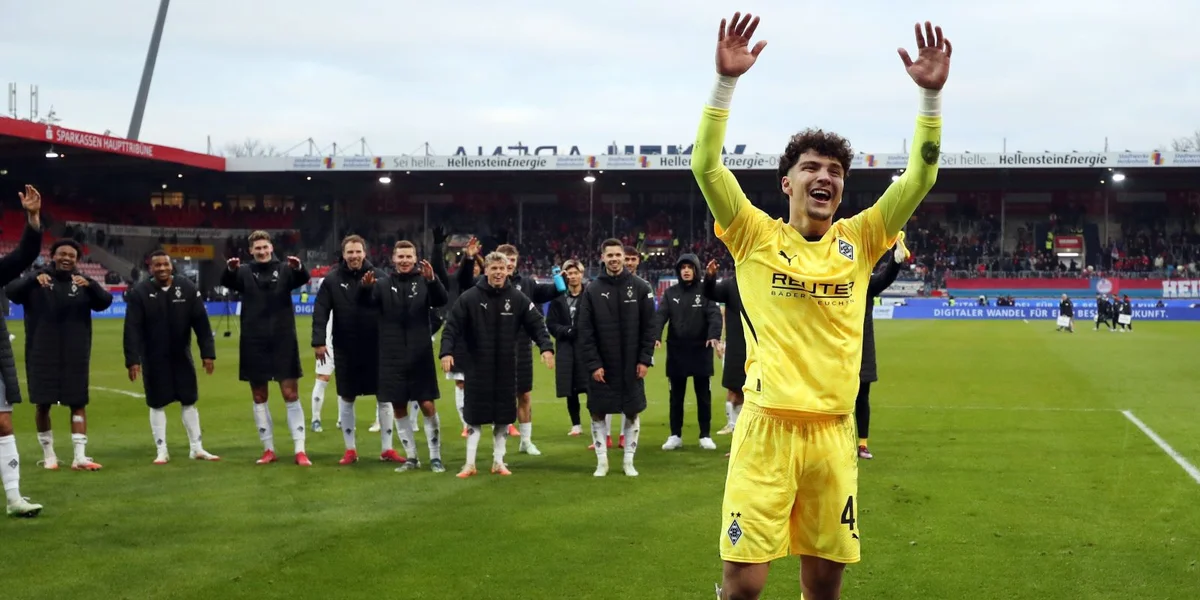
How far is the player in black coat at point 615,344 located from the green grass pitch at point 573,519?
55cm

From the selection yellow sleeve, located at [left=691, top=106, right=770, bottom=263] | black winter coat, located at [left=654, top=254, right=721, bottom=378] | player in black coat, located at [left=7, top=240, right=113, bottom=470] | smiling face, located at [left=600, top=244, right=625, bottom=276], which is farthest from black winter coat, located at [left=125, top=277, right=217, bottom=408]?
yellow sleeve, located at [left=691, top=106, right=770, bottom=263]

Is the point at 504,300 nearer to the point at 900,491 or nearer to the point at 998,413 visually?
the point at 900,491

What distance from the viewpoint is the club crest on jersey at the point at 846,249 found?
4371 millimetres

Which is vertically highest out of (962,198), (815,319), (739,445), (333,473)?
(962,198)

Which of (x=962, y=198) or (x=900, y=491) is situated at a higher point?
(x=962, y=198)

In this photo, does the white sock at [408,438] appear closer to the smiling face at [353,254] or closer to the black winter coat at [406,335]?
the black winter coat at [406,335]

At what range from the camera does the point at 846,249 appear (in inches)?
173

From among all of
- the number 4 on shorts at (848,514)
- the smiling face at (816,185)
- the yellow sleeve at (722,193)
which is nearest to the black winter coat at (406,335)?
the yellow sleeve at (722,193)

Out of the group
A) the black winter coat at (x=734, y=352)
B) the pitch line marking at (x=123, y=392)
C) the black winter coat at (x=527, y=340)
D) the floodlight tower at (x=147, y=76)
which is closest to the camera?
the black winter coat at (x=734, y=352)

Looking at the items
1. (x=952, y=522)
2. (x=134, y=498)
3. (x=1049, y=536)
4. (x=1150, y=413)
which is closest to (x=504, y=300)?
(x=134, y=498)

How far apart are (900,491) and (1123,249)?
187 ft

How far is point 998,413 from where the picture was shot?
1498cm

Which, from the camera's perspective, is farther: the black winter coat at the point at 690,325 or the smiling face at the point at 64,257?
the black winter coat at the point at 690,325

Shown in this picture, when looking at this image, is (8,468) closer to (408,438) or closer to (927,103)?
(408,438)
